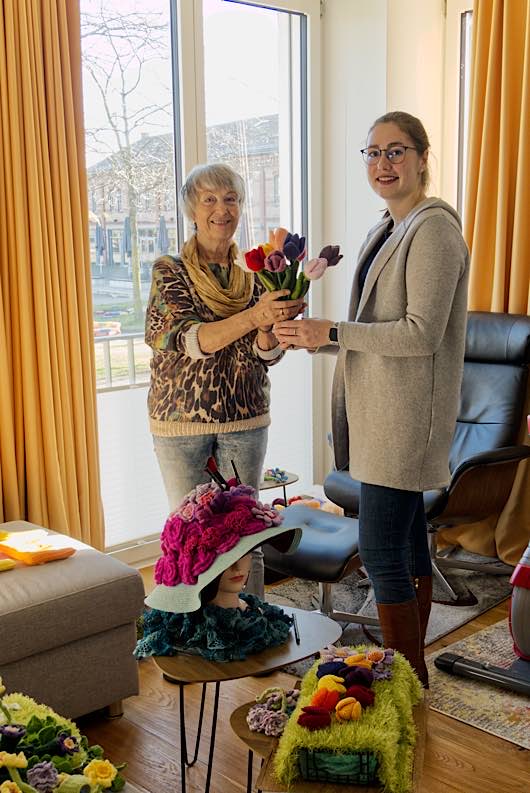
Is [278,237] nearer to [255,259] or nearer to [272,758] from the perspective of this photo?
[255,259]

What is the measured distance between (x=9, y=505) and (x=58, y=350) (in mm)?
549

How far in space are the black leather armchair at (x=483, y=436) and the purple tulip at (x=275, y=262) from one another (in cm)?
127

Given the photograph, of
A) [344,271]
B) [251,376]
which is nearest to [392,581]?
[251,376]

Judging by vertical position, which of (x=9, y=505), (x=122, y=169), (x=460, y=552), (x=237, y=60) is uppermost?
(x=237, y=60)

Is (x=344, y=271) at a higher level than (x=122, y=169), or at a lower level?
lower

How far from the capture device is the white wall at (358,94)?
402 cm

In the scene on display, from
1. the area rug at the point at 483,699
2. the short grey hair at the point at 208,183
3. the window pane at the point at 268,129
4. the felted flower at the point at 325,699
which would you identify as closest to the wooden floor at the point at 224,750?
the area rug at the point at 483,699

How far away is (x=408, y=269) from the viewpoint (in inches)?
82.4

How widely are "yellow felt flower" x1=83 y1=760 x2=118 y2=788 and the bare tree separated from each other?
2354 millimetres

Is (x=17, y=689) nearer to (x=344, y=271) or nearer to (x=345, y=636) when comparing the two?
(x=345, y=636)

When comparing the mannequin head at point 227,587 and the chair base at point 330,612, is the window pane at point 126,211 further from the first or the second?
the mannequin head at point 227,587

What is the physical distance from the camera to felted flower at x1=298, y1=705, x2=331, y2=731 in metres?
1.52

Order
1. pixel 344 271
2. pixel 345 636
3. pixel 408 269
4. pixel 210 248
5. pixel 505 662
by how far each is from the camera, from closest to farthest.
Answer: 1. pixel 408 269
2. pixel 210 248
3. pixel 505 662
4. pixel 345 636
5. pixel 344 271

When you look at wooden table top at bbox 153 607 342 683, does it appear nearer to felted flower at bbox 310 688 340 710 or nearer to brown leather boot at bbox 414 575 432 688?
felted flower at bbox 310 688 340 710
